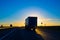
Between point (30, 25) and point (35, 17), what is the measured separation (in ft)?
11.2

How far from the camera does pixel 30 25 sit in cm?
5984

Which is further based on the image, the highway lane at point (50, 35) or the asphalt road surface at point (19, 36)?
the asphalt road surface at point (19, 36)

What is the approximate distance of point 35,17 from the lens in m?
57.8

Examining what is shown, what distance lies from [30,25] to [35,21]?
2.71 m

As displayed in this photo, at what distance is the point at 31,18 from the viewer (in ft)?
192

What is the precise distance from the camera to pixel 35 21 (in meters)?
57.9

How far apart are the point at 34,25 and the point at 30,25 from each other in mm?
2167

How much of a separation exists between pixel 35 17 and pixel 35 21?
1.14 m

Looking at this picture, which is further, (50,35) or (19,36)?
(50,35)

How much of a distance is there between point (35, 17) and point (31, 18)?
56.0 inches

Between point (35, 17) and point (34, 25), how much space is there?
2308 millimetres

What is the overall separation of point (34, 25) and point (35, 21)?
1.18 m

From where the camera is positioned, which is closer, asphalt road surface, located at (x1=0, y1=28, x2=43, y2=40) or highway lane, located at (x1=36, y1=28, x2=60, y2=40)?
highway lane, located at (x1=36, y1=28, x2=60, y2=40)
